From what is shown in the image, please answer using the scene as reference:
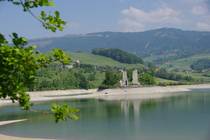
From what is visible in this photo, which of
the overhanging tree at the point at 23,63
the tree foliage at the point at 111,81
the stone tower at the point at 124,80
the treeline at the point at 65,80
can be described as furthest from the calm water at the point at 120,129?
the stone tower at the point at 124,80

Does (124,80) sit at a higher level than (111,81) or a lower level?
higher

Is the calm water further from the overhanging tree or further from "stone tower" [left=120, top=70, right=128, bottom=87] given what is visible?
"stone tower" [left=120, top=70, right=128, bottom=87]

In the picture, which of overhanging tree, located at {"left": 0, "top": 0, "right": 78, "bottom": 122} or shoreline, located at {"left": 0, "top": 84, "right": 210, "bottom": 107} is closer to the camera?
overhanging tree, located at {"left": 0, "top": 0, "right": 78, "bottom": 122}

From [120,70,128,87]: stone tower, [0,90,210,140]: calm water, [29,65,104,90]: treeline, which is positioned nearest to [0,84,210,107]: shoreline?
[29,65,104,90]: treeline

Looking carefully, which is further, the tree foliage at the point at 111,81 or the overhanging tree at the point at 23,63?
the tree foliage at the point at 111,81

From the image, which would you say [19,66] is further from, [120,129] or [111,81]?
[111,81]

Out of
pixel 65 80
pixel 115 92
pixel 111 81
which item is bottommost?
pixel 115 92

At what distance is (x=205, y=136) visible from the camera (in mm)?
46344

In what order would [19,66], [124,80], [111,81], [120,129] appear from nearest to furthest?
[19,66]
[120,129]
[111,81]
[124,80]

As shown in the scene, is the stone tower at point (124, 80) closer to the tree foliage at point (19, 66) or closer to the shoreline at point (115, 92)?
the shoreline at point (115, 92)

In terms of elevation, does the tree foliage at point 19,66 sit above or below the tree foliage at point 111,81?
below

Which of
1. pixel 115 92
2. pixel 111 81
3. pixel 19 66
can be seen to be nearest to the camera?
pixel 19 66

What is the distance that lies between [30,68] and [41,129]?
171 ft

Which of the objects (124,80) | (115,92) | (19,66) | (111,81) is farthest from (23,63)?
(124,80)
